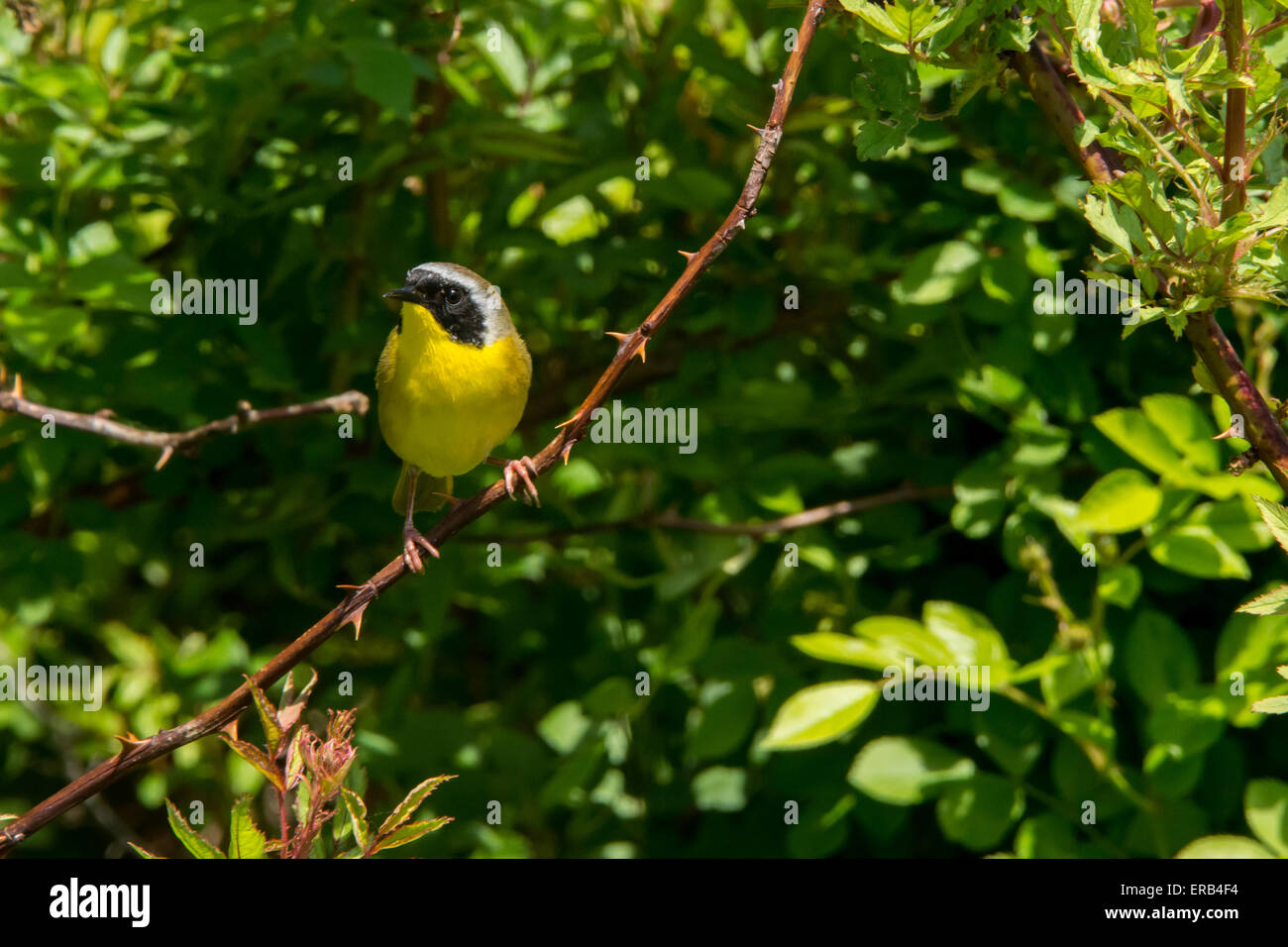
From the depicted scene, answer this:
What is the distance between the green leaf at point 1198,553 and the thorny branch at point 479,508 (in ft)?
3.90

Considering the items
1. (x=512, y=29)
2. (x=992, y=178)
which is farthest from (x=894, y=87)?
(x=512, y=29)

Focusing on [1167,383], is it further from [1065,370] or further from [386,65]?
[386,65]

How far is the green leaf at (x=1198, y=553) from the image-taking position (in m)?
2.18

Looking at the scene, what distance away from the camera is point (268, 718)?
1.43 m

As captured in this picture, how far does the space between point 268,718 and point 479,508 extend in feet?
1.13

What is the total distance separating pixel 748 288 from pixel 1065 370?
713mm

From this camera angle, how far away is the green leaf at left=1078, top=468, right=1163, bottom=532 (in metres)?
2.22

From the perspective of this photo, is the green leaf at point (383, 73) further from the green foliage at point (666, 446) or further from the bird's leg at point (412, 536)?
the bird's leg at point (412, 536)

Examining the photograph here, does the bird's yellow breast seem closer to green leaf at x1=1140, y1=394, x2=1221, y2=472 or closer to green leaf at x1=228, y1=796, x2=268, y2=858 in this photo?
green leaf at x1=228, y1=796, x2=268, y2=858

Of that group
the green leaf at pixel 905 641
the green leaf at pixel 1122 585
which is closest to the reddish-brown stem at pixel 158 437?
the green leaf at pixel 905 641

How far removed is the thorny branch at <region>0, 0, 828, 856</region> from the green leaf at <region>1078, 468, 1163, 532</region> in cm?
109

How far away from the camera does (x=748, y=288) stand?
9.26 feet

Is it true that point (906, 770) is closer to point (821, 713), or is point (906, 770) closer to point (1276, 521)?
point (821, 713)

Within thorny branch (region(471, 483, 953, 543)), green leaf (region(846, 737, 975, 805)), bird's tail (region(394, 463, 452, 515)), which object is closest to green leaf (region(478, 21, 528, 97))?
bird's tail (region(394, 463, 452, 515))
